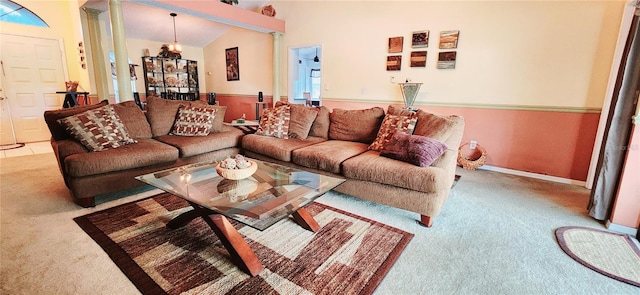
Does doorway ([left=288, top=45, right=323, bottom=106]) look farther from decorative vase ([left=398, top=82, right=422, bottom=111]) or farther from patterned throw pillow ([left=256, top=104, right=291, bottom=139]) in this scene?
patterned throw pillow ([left=256, top=104, right=291, bottom=139])

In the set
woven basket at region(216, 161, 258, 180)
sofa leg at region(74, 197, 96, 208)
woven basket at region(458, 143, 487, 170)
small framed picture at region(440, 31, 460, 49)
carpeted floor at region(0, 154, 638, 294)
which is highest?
small framed picture at region(440, 31, 460, 49)

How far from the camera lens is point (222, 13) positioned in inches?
183

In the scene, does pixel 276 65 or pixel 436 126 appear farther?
pixel 276 65

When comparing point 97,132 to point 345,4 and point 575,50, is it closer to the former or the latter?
point 345,4

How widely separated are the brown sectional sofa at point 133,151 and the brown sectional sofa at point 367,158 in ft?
1.59

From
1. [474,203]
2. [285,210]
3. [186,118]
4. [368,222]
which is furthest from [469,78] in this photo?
[186,118]

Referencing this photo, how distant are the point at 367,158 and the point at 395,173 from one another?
38 cm

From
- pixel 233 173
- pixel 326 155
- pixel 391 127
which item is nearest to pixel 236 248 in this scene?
pixel 233 173

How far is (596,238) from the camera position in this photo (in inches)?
82.2

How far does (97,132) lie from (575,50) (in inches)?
200

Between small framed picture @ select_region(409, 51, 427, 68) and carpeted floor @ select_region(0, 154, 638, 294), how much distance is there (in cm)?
205

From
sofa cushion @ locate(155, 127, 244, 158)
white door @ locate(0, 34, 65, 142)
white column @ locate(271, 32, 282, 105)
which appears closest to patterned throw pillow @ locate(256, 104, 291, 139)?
sofa cushion @ locate(155, 127, 244, 158)

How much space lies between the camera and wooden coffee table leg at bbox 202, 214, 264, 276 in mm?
1584

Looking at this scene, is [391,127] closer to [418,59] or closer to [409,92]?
[409,92]
